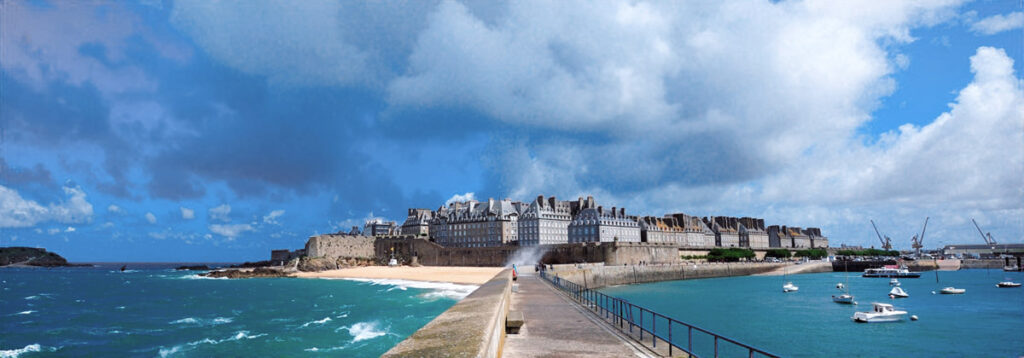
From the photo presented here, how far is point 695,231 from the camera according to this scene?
386 ft

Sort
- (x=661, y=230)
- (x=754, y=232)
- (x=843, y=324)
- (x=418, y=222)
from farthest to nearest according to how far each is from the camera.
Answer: (x=754, y=232) → (x=418, y=222) → (x=661, y=230) → (x=843, y=324)

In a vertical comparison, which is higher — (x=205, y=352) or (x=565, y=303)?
(x=565, y=303)

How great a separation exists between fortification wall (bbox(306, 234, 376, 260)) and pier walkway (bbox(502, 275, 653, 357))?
253ft

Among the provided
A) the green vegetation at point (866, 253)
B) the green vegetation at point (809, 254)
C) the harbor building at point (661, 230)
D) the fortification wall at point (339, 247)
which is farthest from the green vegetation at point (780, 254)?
the fortification wall at point (339, 247)

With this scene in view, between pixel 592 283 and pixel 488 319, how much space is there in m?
45.4

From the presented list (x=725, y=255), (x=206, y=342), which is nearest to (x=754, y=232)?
(x=725, y=255)

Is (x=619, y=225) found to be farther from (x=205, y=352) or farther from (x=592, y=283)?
(x=205, y=352)

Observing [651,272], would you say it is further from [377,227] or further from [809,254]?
Answer: [377,227]

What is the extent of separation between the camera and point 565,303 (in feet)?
63.5

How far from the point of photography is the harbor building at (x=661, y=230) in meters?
103

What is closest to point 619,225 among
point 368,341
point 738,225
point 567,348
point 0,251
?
point 738,225

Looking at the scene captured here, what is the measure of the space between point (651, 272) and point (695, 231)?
55.2 metres

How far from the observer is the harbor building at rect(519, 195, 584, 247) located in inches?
3627

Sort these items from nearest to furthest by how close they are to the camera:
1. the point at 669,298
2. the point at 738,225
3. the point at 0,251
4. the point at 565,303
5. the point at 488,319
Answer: the point at 488,319 < the point at 565,303 < the point at 669,298 < the point at 738,225 < the point at 0,251
